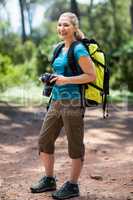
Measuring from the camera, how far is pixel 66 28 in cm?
459

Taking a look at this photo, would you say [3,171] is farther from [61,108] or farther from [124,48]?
[124,48]

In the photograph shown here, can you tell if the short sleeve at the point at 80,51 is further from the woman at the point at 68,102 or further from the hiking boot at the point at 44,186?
the hiking boot at the point at 44,186

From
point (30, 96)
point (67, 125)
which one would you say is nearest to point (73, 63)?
point (67, 125)

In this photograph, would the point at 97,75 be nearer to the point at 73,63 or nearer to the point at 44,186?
the point at 73,63

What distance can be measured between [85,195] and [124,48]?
12.6m

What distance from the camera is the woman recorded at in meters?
4.52

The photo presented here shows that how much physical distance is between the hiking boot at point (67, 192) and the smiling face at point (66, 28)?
1397 mm

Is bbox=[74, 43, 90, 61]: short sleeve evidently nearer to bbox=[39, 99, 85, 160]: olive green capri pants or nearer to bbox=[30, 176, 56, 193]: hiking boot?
bbox=[39, 99, 85, 160]: olive green capri pants

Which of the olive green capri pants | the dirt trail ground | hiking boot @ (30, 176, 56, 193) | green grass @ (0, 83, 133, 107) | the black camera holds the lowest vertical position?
green grass @ (0, 83, 133, 107)

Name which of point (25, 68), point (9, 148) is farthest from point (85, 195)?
point (25, 68)

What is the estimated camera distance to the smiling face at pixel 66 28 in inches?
181

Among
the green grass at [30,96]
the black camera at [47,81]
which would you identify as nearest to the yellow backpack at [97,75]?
the black camera at [47,81]

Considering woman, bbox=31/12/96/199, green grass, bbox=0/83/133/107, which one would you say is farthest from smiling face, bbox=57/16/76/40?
green grass, bbox=0/83/133/107

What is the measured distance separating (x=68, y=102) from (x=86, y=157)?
8.35 feet
